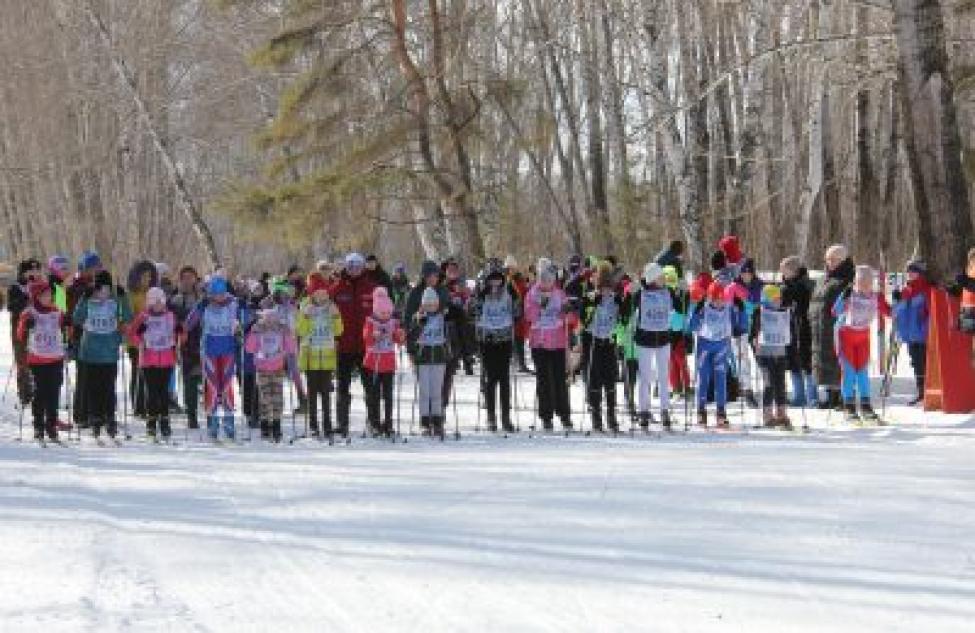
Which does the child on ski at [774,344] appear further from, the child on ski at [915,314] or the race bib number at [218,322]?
the race bib number at [218,322]

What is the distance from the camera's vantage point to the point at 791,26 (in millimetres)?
25719

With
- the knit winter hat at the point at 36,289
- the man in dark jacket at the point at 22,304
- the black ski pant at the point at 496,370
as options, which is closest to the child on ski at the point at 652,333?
the black ski pant at the point at 496,370

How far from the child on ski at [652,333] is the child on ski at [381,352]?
7.72ft

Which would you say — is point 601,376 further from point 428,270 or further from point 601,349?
point 428,270

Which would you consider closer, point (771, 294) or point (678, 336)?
point (771, 294)

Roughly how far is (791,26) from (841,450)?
1673 cm

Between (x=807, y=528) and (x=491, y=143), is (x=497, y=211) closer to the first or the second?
(x=491, y=143)

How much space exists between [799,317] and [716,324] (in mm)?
1576

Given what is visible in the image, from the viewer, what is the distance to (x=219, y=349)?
1318 cm

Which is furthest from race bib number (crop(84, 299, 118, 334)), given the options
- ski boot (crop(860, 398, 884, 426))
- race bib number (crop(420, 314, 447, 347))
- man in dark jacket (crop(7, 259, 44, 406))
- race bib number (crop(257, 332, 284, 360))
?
ski boot (crop(860, 398, 884, 426))

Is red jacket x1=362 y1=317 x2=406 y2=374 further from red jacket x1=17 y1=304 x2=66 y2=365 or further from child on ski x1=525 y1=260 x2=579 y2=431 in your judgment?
red jacket x1=17 y1=304 x2=66 y2=365

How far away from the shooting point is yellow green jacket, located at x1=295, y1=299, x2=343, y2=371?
43.0 ft

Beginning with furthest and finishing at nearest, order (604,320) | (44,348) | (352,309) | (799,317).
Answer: (799,317) → (352,309) → (604,320) → (44,348)

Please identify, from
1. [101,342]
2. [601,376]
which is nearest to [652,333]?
[601,376]
